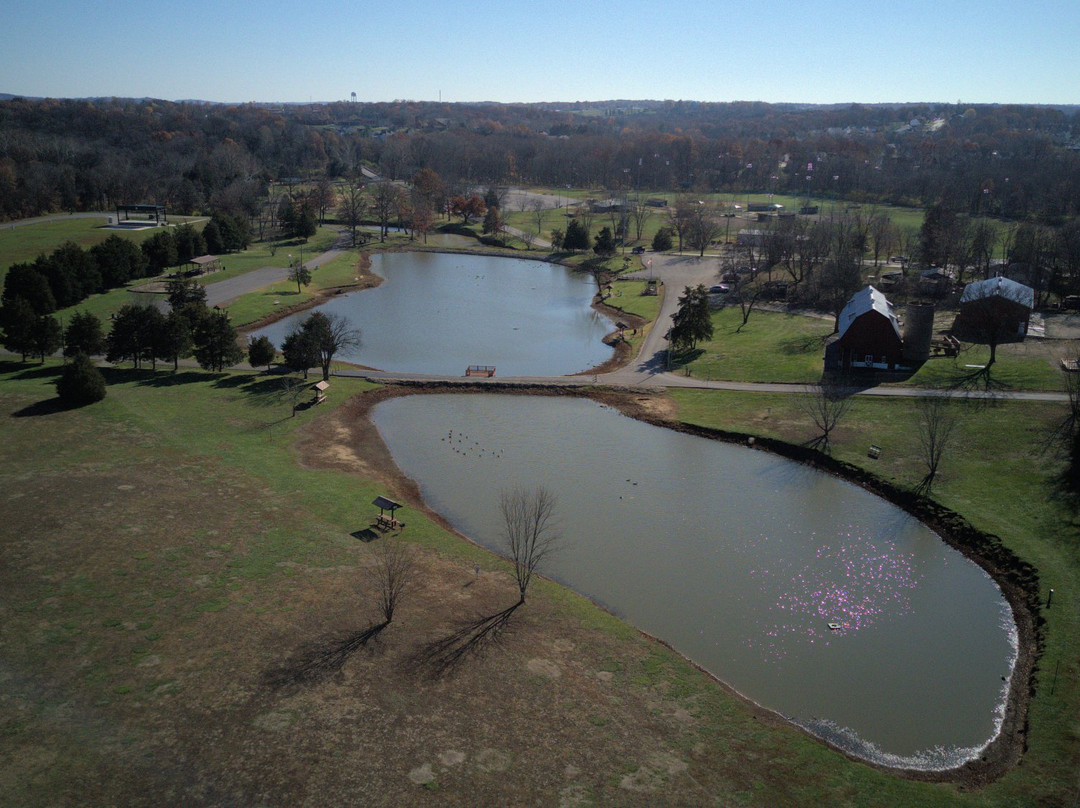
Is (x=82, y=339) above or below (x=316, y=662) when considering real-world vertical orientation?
above

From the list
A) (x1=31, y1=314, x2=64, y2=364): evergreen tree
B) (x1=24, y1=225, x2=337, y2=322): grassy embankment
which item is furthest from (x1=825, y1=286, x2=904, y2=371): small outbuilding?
(x1=24, y1=225, x2=337, y2=322): grassy embankment

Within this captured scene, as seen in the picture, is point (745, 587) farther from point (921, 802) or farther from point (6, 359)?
point (6, 359)

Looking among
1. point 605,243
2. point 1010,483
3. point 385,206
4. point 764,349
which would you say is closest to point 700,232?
point 605,243

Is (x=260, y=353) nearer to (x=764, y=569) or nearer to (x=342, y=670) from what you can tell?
(x=342, y=670)

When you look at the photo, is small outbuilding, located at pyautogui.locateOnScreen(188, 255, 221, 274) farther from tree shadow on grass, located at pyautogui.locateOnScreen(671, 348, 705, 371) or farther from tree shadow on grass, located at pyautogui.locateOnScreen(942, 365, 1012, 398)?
tree shadow on grass, located at pyautogui.locateOnScreen(942, 365, 1012, 398)

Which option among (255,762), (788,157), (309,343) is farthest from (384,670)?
(788,157)
